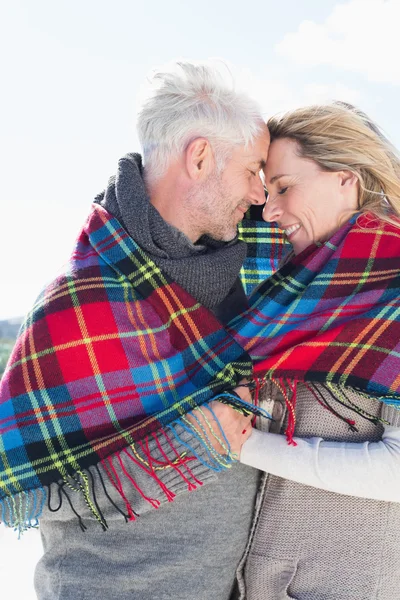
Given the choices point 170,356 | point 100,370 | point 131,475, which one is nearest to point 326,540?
point 131,475

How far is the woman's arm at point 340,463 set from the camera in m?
1.67

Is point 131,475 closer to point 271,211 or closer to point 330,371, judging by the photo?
point 330,371

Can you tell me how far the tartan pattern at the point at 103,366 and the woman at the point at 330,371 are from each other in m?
0.16

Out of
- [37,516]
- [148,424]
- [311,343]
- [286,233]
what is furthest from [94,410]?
[286,233]

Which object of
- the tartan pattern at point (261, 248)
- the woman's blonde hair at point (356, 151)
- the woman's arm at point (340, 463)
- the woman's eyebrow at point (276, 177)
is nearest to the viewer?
the woman's arm at point (340, 463)

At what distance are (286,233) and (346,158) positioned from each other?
31 centimetres

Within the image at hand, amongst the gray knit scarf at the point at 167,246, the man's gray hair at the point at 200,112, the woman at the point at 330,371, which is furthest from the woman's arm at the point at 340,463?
the man's gray hair at the point at 200,112

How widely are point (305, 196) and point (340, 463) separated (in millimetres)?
799

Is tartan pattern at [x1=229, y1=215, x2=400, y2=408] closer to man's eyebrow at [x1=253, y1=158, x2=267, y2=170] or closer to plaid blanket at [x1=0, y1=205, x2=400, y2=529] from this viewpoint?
Result: plaid blanket at [x1=0, y1=205, x2=400, y2=529]

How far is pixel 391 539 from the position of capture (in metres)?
1.77

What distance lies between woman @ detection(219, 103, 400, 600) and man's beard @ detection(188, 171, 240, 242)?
18 centimetres

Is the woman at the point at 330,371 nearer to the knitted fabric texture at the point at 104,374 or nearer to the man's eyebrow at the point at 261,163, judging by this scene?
the man's eyebrow at the point at 261,163

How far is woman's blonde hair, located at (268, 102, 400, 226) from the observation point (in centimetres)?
194

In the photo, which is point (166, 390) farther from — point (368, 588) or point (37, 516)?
point (368, 588)
